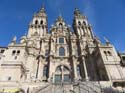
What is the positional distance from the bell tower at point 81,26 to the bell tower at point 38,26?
31.6 ft

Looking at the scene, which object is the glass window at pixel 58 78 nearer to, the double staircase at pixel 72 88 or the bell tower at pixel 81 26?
the double staircase at pixel 72 88

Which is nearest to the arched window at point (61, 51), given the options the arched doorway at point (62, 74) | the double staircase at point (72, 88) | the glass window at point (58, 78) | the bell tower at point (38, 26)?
the arched doorway at point (62, 74)

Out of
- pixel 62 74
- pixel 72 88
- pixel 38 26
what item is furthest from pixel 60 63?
pixel 38 26

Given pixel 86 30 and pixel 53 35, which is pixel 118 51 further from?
pixel 53 35

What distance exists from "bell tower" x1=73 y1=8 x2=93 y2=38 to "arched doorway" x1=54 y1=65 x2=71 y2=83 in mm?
11985

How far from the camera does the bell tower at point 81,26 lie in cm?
4324

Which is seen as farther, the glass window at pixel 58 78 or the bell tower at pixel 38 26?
the bell tower at pixel 38 26

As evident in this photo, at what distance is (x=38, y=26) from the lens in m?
44.4

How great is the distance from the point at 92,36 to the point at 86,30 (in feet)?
9.96

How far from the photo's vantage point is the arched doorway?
33156 mm

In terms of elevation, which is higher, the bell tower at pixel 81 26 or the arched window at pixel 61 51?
the bell tower at pixel 81 26

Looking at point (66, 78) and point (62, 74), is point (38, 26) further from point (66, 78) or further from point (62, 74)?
point (66, 78)

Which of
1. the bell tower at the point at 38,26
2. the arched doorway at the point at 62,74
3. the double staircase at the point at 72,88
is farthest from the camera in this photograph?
the bell tower at the point at 38,26

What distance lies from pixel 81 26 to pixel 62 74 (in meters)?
18.2
